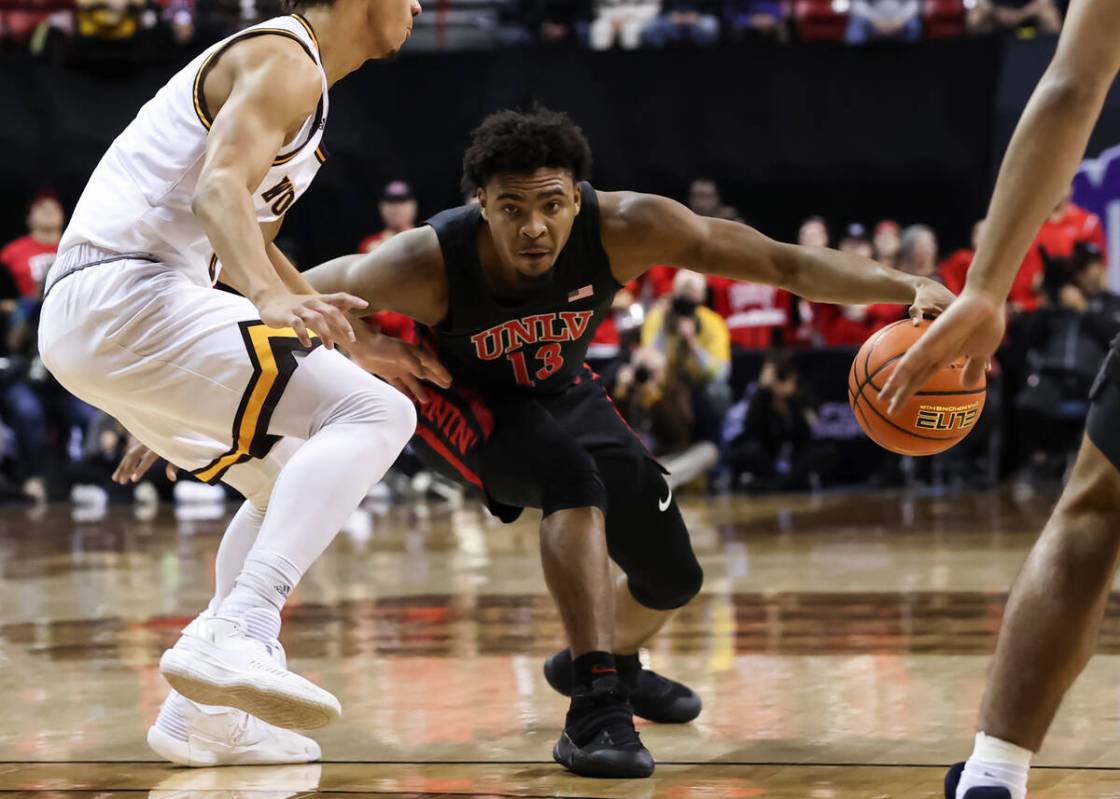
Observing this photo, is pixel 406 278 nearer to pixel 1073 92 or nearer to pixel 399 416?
pixel 399 416

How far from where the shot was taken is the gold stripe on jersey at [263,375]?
12.4ft

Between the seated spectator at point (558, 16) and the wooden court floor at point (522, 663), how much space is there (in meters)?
5.39

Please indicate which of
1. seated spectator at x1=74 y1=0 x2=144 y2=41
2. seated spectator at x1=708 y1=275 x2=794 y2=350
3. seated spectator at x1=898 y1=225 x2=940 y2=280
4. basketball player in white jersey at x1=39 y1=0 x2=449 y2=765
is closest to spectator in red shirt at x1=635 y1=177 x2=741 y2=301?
seated spectator at x1=708 y1=275 x2=794 y2=350

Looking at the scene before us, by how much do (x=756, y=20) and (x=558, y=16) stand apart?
62.5 inches

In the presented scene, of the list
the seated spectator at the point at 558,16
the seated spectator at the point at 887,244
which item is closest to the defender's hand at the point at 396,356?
the seated spectator at the point at 887,244

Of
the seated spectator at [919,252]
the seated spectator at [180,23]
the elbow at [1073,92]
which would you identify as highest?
the seated spectator at [180,23]

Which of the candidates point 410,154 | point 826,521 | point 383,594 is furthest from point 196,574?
point 410,154

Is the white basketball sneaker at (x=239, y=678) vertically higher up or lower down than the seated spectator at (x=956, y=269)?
lower down

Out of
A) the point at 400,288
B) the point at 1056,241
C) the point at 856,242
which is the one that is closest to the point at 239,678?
the point at 400,288

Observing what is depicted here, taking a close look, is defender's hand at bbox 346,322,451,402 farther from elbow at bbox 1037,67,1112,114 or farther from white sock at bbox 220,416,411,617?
elbow at bbox 1037,67,1112,114

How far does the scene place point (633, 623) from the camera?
4613 millimetres

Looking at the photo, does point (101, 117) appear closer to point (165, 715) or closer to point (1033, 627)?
point (165, 715)

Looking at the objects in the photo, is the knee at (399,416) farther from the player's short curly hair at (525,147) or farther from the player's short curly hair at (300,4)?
the player's short curly hair at (300,4)

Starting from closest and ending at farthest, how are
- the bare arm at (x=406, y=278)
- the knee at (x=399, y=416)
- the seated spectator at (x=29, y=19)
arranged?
the knee at (x=399, y=416) < the bare arm at (x=406, y=278) < the seated spectator at (x=29, y=19)
